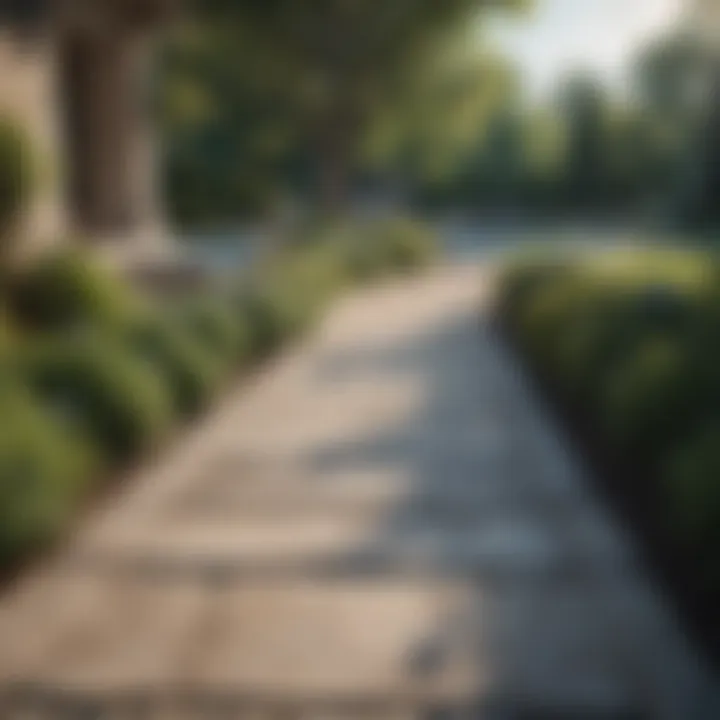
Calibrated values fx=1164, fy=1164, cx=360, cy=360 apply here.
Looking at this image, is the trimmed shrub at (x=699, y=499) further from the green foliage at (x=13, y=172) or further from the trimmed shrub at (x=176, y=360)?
the green foliage at (x=13, y=172)

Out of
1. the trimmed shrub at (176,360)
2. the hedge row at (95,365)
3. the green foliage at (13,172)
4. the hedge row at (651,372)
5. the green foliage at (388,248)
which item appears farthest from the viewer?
the green foliage at (388,248)

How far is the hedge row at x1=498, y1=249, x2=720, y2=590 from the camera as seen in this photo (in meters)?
4.96

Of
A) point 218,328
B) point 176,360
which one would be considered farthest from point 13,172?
point 176,360

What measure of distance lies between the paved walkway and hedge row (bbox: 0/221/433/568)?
0.27m

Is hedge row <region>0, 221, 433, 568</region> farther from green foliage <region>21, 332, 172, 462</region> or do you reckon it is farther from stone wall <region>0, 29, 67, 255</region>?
stone wall <region>0, 29, 67, 255</region>

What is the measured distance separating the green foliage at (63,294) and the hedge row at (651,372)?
13.5 ft

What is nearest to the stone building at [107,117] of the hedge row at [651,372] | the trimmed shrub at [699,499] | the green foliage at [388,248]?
the green foliage at [388,248]

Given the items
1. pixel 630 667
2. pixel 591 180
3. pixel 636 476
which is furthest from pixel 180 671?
pixel 591 180

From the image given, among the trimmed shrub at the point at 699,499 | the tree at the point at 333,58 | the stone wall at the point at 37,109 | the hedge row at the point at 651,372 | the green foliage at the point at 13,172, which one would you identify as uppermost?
Answer: the tree at the point at 333,58

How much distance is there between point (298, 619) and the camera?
15.3ft

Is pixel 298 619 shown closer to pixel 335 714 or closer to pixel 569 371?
pixel 335 714

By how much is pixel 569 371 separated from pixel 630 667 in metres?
5.02

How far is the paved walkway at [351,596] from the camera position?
4.01 metres

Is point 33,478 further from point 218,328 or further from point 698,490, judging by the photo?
point 218,328
